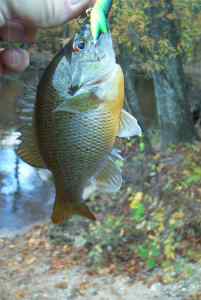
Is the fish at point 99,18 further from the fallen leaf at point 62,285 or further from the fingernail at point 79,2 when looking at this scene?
the fallen leaf at point 62,285

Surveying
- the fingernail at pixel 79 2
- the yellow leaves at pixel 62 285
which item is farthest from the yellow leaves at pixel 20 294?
the fingernail at pixel 79 2

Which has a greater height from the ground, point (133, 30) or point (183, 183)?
point (133, 30)

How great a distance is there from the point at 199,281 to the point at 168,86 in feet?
12.5

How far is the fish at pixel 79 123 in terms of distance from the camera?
1241 mm

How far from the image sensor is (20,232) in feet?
25.0

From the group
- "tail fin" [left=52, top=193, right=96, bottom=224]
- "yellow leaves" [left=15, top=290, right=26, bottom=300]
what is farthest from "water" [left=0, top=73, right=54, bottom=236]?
"tail fin" [left=52, top=193, right=96, bottom=224]

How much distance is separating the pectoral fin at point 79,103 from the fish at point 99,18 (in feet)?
0.46

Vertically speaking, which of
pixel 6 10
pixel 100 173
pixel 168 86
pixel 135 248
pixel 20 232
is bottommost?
pixel 20 232

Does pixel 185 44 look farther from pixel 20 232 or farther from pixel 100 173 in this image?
pixel 100 173

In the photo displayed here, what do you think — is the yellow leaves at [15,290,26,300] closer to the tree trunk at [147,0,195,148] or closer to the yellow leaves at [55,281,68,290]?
the yellow leaves at [55,281,68,290]

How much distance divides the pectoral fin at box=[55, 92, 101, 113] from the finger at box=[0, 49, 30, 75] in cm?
76

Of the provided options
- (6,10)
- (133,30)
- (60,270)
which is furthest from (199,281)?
(6,10)

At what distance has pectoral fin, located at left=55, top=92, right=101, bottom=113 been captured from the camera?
126cm

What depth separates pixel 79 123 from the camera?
4.29 feet
